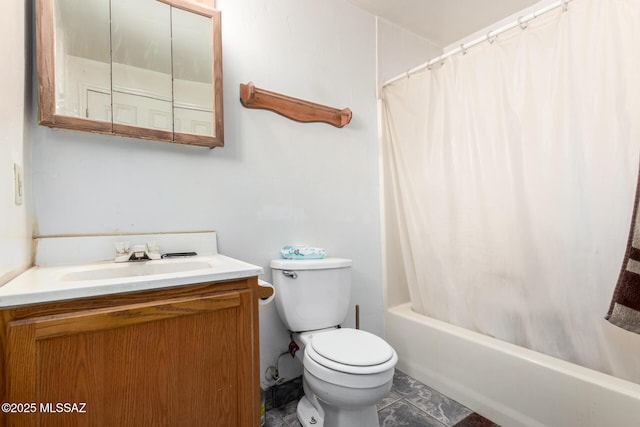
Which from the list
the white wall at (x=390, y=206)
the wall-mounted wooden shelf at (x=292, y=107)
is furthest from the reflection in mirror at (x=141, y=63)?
the white wall at (x=390, y=206)

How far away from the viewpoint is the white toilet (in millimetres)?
1124

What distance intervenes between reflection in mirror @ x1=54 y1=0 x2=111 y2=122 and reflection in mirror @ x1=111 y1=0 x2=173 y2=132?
0.03 metres

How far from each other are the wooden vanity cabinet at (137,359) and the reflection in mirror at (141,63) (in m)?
0.81

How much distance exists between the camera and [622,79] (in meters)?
1.15

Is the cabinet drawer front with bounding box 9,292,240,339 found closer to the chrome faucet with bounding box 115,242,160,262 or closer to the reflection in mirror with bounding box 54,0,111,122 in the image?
the chrome faucet with bounding box 115,242,160,262

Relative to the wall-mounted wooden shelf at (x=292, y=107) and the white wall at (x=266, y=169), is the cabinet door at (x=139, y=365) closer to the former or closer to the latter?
the white wall at (x=266, y=169)

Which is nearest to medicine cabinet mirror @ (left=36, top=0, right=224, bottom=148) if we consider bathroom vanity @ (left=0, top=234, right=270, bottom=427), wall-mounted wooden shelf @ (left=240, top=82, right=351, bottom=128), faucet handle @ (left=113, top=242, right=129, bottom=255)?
wall-mounted wooden shelf @ (left=240, top=82, right=351, bottom=128)

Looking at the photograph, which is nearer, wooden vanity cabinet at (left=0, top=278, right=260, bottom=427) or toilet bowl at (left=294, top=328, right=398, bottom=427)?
wooden vanity cabinet at (left=0, top=278, right=260, bottom=427)

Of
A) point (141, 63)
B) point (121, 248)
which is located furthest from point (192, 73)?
point (121, 248)

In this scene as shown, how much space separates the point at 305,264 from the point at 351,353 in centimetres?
47

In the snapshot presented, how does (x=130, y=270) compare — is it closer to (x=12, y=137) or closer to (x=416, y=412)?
(x=12, y=137)

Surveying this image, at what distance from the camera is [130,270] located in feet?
3.60

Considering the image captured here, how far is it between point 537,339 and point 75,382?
5.74ft

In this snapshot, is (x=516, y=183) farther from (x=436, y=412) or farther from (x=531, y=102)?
(x=436, y=412)
